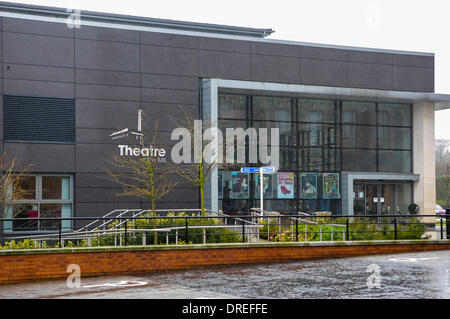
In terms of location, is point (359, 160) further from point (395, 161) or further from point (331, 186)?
point (395, 161)

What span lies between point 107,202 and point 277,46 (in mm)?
10811

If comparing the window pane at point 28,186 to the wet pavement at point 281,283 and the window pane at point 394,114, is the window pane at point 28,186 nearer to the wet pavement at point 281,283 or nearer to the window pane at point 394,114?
the wet pavement at point 281,283

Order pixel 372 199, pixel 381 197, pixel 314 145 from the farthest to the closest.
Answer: pixel 381 197
pixel 372 199
pixel 314 145

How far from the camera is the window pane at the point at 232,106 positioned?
29898mm

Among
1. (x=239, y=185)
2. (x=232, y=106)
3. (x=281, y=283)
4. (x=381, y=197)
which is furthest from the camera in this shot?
(x=381, y=197)

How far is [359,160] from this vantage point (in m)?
32.7

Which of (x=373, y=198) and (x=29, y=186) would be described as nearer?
(x=29, y=186)

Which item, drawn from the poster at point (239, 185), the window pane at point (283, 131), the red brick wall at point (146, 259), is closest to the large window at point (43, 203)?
the poster at point (239, 185)

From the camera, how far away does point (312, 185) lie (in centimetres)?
3156

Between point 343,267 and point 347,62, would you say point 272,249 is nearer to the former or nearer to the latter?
point 343,267

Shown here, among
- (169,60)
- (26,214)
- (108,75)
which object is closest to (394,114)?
(169,60)

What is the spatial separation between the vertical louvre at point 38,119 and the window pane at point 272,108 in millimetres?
8781

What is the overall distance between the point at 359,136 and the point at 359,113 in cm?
119
